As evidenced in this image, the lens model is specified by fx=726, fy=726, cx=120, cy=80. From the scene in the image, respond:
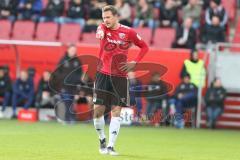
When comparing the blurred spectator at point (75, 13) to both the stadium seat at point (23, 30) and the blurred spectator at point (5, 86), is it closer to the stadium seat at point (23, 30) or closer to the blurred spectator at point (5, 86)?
the stadium seat at point (23, 30)

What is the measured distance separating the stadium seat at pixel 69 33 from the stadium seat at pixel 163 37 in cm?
278

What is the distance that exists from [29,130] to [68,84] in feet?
12.4

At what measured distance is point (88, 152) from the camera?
12.5 m

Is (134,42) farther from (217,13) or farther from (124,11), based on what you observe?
(124,11)

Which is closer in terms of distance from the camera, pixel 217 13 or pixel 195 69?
pixel 195 69

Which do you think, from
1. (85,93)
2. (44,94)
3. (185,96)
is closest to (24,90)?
(44,94)

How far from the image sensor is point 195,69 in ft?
71.1

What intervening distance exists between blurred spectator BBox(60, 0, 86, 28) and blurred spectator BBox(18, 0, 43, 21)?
3.94 feet

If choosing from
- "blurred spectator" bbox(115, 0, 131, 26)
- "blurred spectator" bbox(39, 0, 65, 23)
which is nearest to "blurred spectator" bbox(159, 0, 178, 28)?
"blurred spectator" bbox(115, 0, 131, 26)

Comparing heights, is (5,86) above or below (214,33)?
below

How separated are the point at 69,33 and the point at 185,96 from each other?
18.0 feet

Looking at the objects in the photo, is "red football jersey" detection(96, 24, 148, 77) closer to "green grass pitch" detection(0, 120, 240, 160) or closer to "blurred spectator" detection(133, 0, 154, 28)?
"green grass pitch" detection(0, 120, 240, 160)

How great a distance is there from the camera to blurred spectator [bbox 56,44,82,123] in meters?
21.3

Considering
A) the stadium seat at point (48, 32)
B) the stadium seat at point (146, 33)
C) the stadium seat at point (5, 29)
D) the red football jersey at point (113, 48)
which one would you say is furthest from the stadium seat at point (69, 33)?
the red football jersey at point (113, 48)
